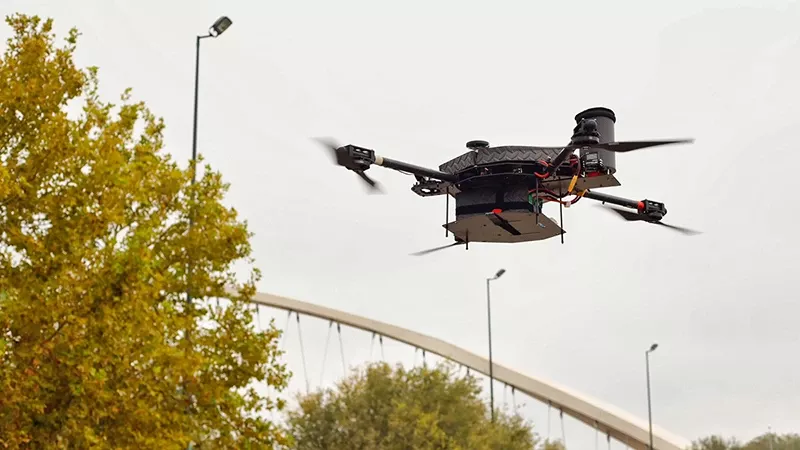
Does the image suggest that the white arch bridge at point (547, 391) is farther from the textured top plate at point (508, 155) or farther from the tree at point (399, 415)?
the textured top plate at point (508, 155)

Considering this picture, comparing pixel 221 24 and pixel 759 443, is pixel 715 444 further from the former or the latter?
pixel 221 24

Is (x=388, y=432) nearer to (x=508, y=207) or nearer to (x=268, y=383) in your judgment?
(x=268, y=383)

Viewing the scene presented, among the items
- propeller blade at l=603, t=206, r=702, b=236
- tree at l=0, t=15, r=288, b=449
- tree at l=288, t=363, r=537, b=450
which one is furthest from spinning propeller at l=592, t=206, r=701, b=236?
tree at l=288, t=363, r=537, b=450

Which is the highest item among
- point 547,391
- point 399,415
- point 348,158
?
point 547,391

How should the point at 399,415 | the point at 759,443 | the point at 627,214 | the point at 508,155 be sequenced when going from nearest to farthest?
the point at 508,155, the point at 627,214, the point at 399,415, the point at 759,443

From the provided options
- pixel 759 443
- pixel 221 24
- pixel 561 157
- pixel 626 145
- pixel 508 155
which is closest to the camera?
pixel 626 145

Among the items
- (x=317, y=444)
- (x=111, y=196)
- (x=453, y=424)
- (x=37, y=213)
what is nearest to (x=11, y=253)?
(x=37, y=213)

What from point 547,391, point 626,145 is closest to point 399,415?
point 626,145
